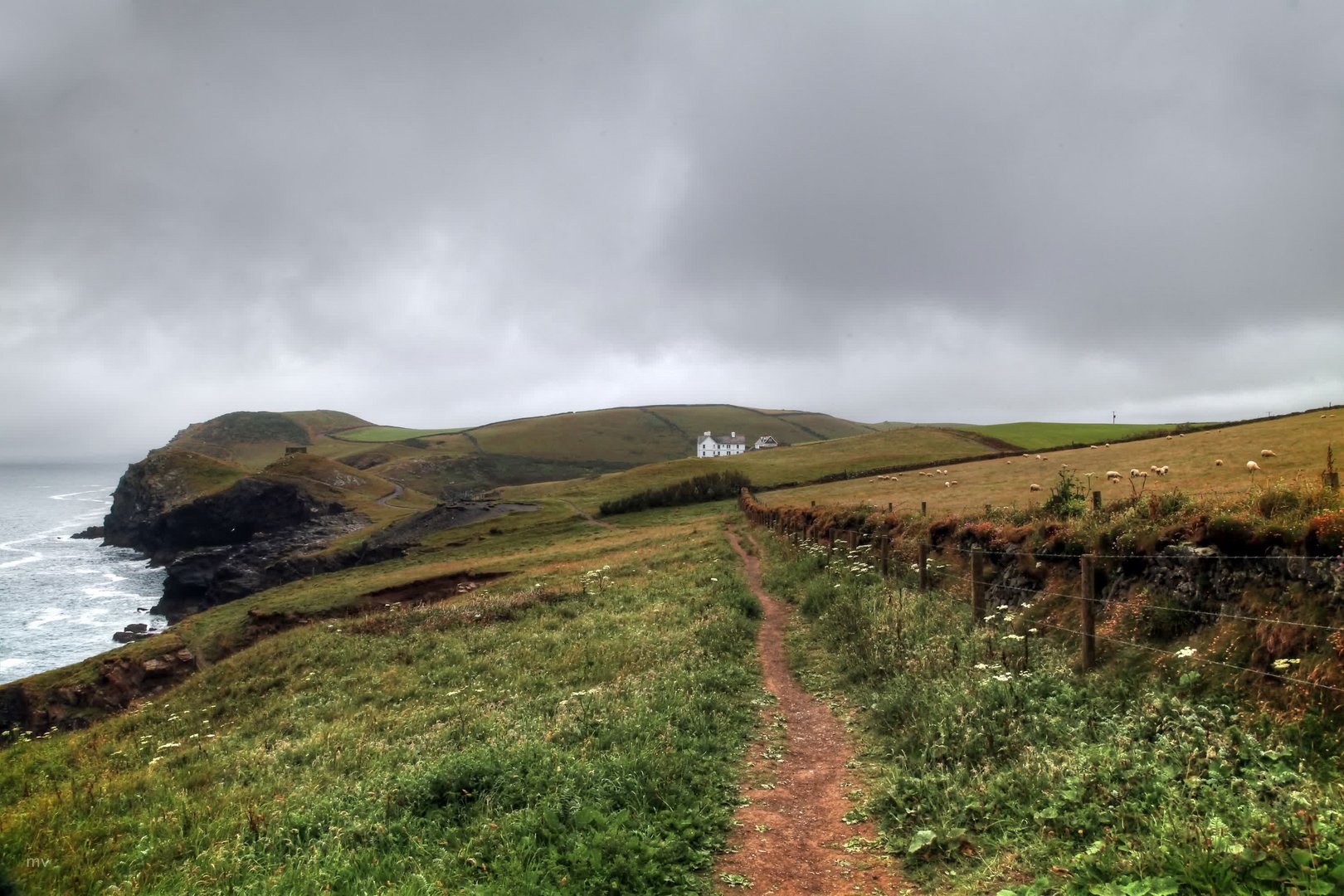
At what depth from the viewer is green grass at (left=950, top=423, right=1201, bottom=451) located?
3541 inches

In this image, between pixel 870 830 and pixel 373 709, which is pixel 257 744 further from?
pixel 870 830

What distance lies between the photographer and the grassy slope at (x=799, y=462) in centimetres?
8875

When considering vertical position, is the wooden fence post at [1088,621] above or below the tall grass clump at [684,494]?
above

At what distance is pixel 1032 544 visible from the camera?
14.6m

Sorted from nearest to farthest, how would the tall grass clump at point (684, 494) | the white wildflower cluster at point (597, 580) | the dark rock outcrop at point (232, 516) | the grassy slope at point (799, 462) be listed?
1. the white wildflower cluster at point (597, 580)
2. the tall grass clump at point (684, 494)
3. the grassy slope at point (799, 462)
4. the dark rock outcrop at point (232, 516)

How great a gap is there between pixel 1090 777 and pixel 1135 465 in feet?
137

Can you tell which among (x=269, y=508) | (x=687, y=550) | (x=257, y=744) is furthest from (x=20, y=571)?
(x=257, y=744)

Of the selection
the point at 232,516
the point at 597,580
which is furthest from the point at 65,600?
the point at 597,580

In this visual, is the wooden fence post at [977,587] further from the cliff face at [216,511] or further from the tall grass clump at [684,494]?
the cliff face at [216,511]

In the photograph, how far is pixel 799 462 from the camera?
101 m

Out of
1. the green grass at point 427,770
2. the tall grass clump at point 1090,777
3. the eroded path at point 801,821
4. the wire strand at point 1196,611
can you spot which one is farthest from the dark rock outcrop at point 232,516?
the tall grass clump at point 1090,777

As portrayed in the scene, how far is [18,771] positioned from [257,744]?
6.22 meters

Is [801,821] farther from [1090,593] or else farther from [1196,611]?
[1196,611]

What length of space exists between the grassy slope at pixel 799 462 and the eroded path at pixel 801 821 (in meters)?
72.1
